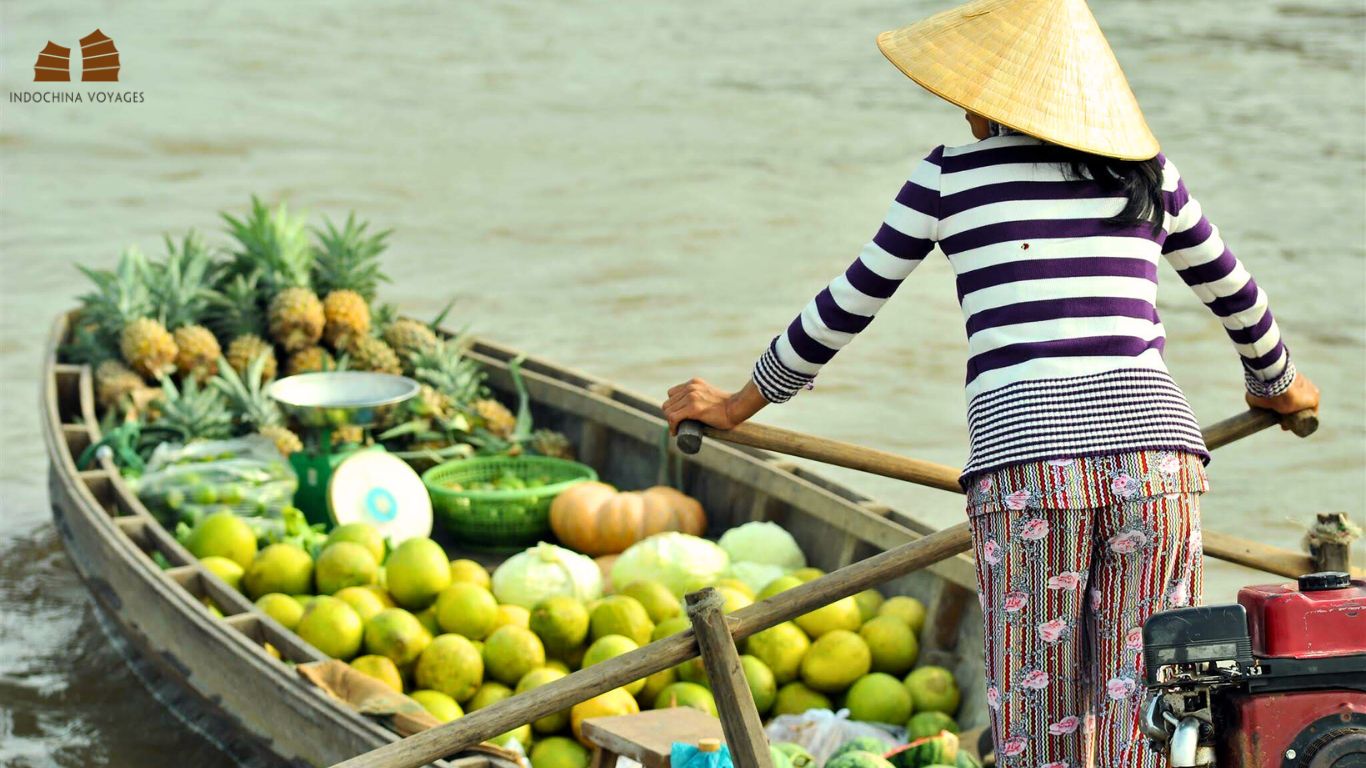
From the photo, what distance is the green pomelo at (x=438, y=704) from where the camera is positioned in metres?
3.54

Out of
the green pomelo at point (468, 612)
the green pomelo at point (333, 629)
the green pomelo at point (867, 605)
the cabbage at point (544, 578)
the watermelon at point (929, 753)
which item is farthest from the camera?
the cabbage at point (544, 578)

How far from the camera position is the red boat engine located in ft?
5.93

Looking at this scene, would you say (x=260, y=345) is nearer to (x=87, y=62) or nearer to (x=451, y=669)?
(x=451, y=669)

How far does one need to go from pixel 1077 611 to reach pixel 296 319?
13.3 ft

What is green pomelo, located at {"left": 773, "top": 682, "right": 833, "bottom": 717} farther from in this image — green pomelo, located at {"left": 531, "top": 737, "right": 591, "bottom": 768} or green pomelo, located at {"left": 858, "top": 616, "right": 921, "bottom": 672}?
green pomelo, located at {"left": 531, "top": 737, "right": 591, "bottom": 768}

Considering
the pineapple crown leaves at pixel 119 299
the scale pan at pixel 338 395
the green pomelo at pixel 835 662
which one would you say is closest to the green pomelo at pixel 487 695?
the green pomelo at pixel 835 662

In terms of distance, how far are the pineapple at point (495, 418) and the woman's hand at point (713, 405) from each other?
3099mm

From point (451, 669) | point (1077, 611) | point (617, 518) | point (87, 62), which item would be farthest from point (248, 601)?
point (87, 62)

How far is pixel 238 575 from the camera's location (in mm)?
4305

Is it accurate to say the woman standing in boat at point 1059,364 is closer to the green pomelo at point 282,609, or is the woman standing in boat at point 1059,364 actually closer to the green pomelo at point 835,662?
the green pomelo at point 835,662

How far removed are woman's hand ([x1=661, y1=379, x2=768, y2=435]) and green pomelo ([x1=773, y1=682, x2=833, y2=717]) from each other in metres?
1.35

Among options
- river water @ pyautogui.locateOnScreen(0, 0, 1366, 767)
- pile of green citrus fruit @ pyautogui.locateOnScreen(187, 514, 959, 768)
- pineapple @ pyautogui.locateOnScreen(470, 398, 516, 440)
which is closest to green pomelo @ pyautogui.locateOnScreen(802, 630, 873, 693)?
pile of green citrus fruit @ pyautogui.locateOnScreen(187, 514, 959, 768)

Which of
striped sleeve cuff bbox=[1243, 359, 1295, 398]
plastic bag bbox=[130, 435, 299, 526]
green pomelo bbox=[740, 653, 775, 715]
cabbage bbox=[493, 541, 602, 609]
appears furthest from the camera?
plastic bag bbox=[130, 435, 299, 526]

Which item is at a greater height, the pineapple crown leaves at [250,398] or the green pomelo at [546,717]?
the pineapple crown leaves at [250,398]
